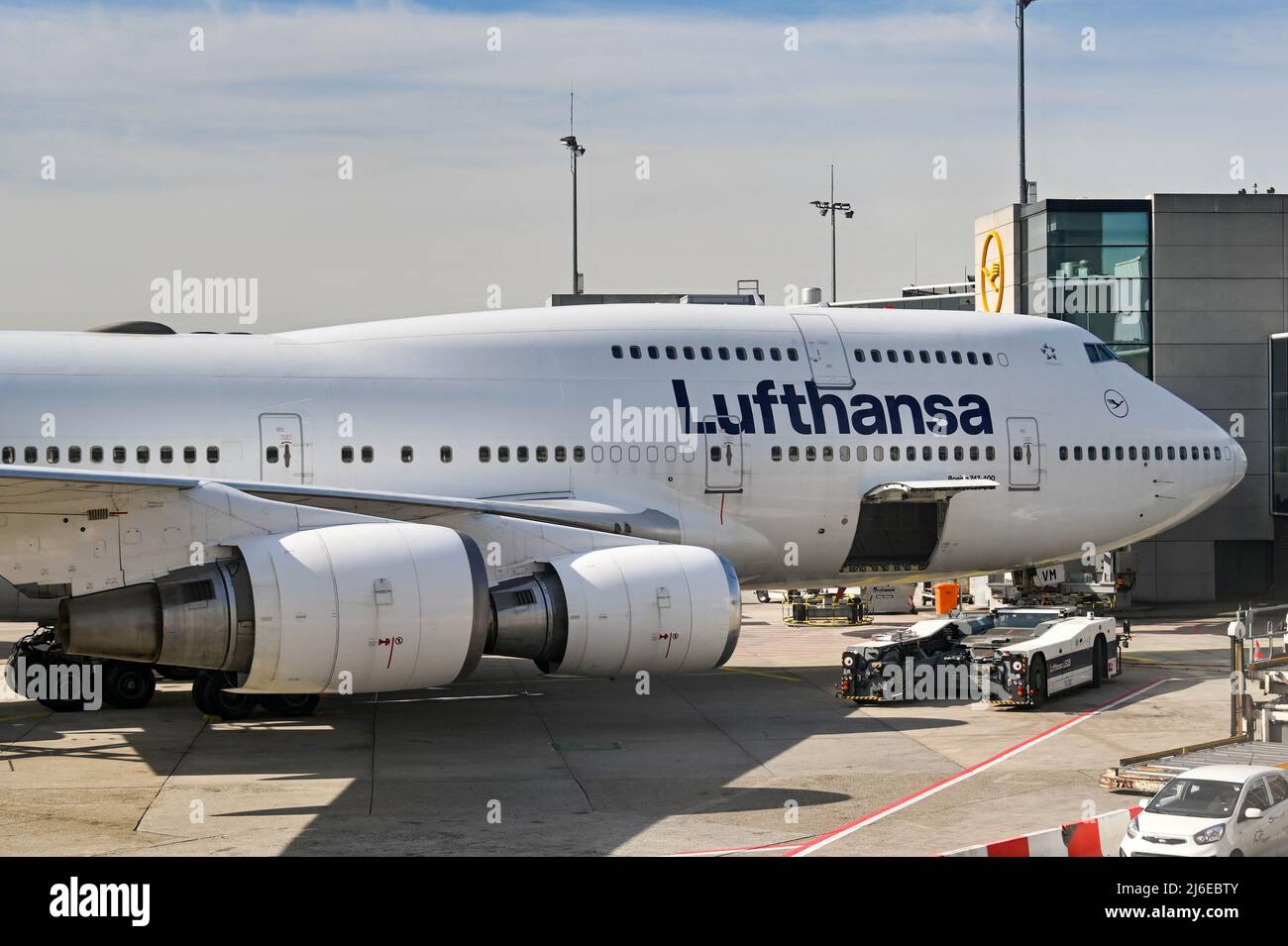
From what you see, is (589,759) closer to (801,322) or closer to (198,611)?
(198,611)

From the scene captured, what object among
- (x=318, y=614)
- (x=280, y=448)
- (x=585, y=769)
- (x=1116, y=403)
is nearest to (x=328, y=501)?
(x=280, y=448)

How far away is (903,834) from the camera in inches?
565

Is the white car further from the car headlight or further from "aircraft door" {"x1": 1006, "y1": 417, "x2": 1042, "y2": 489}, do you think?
"aircraft door" {"x1": 1006, "y1": 417, "x2": 1042, "y2": 489}

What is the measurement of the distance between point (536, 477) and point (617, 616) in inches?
169

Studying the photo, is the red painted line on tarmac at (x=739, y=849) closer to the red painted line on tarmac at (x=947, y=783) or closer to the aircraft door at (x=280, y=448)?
the red painted line on tarmac at (x=947, y=783)

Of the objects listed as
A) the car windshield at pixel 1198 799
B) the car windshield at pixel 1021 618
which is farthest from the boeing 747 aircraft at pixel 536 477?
the car windshield at pixel 1198 799

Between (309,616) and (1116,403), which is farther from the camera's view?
(1116,403)

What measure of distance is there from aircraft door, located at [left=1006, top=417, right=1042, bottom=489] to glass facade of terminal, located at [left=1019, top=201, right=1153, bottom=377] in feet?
44.0

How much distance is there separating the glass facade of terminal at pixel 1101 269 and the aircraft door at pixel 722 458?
17.7 metres

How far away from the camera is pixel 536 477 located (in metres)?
22.6

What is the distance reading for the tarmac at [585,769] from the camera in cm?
1426

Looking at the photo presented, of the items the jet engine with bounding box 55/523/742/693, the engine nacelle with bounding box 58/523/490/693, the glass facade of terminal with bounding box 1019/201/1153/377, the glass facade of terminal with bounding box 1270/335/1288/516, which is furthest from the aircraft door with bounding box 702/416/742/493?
the glass facade of terminal with bounding box 1270/335/1288/516

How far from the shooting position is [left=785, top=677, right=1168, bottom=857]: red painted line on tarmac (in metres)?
14.0

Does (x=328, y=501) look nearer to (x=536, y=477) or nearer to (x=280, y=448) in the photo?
(x=280, y=448)
